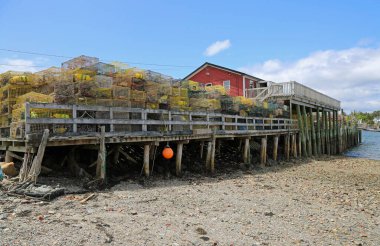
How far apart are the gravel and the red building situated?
693 inches

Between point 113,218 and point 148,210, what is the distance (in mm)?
1062

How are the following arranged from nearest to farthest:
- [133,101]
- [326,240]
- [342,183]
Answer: [326,240] → [133,101] → [342,183]

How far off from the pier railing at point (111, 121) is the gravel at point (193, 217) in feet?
6.16

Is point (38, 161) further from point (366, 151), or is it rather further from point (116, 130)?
point (366, 151)

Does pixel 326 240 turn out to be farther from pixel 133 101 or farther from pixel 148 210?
pixel 133 101

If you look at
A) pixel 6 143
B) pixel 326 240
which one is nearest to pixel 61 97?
pixel 6 143

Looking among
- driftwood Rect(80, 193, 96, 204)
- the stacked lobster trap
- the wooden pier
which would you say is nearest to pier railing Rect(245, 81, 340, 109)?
the wooden pier

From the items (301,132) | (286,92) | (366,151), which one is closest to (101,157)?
(286,92)

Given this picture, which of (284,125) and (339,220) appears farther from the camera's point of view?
(284,125)

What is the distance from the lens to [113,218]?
6605 mm

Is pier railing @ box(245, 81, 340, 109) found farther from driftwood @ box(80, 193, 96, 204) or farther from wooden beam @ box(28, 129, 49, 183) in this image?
wooden beam @ box(28, 129, 49, 183)

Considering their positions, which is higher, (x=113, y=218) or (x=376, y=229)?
(x=113, y=218)

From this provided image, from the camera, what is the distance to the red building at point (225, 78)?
28.0 metres

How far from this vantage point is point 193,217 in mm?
7242
